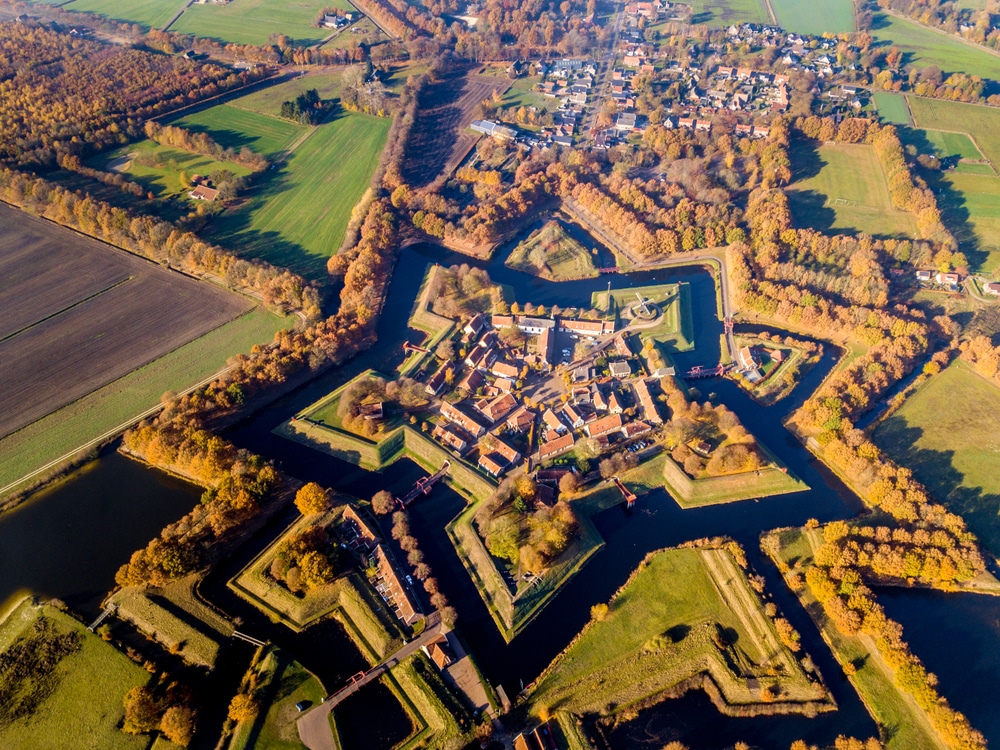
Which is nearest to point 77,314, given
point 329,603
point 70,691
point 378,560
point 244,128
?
point 70,691

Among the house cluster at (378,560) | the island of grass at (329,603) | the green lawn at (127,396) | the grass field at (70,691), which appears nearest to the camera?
the grass field at (70,691)

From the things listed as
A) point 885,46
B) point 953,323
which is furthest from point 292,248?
point 885,46

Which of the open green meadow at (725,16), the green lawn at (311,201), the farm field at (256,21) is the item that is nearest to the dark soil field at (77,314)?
the green lawn at (311,201)

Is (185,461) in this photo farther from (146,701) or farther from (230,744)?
(230,744)

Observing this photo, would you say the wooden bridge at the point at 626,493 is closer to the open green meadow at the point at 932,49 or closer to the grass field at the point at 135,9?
the open green meadow at the point at 932,49

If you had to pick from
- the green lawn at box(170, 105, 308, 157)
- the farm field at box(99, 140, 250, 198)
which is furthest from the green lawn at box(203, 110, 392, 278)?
the farm field at box(99, 140, 250, 198)
